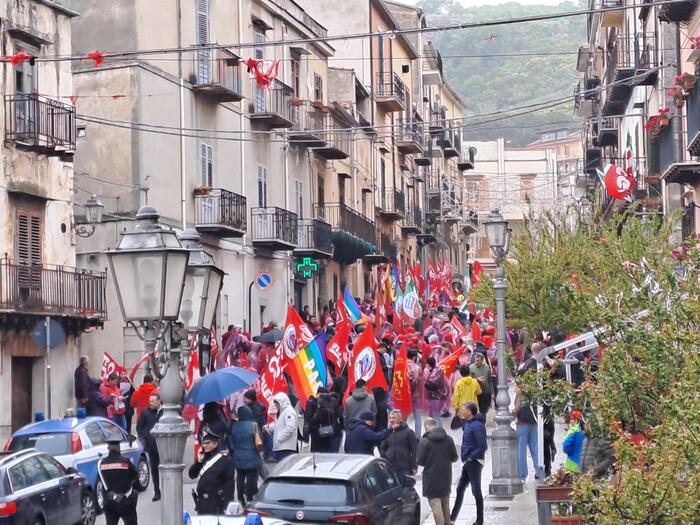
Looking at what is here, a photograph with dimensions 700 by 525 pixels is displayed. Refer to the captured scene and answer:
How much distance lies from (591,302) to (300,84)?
34015mm

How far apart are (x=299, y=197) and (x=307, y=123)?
90.9 inches

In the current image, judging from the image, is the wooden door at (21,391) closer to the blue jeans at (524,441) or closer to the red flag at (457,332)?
the red flag at (457,332)

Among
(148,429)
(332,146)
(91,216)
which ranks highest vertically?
(332,146)

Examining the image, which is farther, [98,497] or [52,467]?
[98,497]

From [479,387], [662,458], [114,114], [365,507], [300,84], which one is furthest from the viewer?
[300,84]

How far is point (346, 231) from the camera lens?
169 feet

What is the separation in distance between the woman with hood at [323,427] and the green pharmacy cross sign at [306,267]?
2294 cm

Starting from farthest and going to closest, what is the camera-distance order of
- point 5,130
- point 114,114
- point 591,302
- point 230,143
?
point 230,143, point 114,114, point 5,130, point 591,302

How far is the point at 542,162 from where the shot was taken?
11931 cm

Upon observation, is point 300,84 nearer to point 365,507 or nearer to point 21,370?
point 21,370

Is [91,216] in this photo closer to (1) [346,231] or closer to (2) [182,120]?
(2) [182,120]

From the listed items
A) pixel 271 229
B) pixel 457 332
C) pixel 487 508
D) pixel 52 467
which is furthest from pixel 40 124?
pixel 487 508

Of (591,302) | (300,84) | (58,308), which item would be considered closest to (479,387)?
(58,308)

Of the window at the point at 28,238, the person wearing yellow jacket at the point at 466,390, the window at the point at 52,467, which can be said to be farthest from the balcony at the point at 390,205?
the window at the point at 52,467
